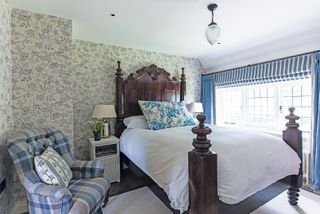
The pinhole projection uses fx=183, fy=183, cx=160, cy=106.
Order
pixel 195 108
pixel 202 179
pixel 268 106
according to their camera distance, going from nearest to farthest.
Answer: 1. pixel 202 179
2. pixel 268 106
3. pixel 195 108

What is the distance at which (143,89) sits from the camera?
139 inches

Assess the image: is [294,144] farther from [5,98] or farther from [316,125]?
[5,98]

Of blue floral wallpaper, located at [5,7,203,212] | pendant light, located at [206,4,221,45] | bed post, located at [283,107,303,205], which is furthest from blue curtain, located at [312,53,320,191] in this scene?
blue floral wallpaper, located at [5,7,203,212]

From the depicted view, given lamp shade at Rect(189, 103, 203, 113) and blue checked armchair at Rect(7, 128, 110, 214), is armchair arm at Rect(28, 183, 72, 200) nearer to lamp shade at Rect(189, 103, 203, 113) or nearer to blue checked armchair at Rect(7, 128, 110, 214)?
blue checked armchair at Rect(7, 128, 110, 214)

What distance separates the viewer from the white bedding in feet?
4.52

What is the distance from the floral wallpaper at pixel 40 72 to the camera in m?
2.05

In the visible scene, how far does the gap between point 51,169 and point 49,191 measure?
0.71 feet

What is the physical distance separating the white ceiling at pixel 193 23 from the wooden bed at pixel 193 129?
2.02ft

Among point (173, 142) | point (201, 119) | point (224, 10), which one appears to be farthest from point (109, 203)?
point (224, 10)

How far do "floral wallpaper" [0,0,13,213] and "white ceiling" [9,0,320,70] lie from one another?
304mm

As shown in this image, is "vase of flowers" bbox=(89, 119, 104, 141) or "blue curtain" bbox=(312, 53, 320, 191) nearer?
"blue curtain" bbox=(312, 53, 320, 191)

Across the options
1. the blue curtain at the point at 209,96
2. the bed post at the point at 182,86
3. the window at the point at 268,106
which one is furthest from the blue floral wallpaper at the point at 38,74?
the window at the point at 268,106

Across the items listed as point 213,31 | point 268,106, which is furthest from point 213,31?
point 268,106

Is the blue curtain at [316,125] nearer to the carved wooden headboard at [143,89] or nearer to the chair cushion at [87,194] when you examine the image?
the carved wooden headboard at [143,89]
